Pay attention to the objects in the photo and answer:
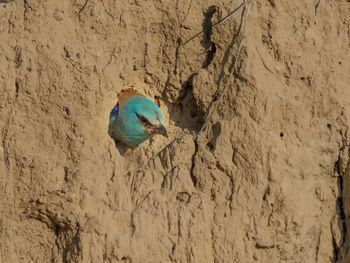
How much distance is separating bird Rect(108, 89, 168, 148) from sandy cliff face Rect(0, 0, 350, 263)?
9.2 inches

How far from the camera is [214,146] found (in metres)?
3.19

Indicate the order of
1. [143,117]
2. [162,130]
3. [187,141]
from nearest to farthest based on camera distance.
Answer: [187,141], [162,130], [143,117]

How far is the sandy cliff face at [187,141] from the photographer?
2990mm

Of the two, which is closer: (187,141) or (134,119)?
(187,141)

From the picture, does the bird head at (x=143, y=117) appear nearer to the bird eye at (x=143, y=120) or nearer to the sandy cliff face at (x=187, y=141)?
the bird eye at (x=143, y=120)

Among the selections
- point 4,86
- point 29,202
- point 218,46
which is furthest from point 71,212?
point 218,46

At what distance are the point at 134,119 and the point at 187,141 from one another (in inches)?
25.5

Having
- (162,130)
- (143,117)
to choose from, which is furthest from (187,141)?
(143,117)

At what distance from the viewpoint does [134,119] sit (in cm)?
382

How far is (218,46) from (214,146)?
0.49 meters

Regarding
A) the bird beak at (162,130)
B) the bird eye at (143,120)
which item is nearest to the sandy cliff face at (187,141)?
the bird beak at (162,130)

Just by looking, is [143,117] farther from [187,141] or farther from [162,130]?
[187,141]

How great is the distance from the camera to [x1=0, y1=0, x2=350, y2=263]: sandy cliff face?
2.99 meters

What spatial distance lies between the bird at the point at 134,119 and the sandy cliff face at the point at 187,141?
235 mm
